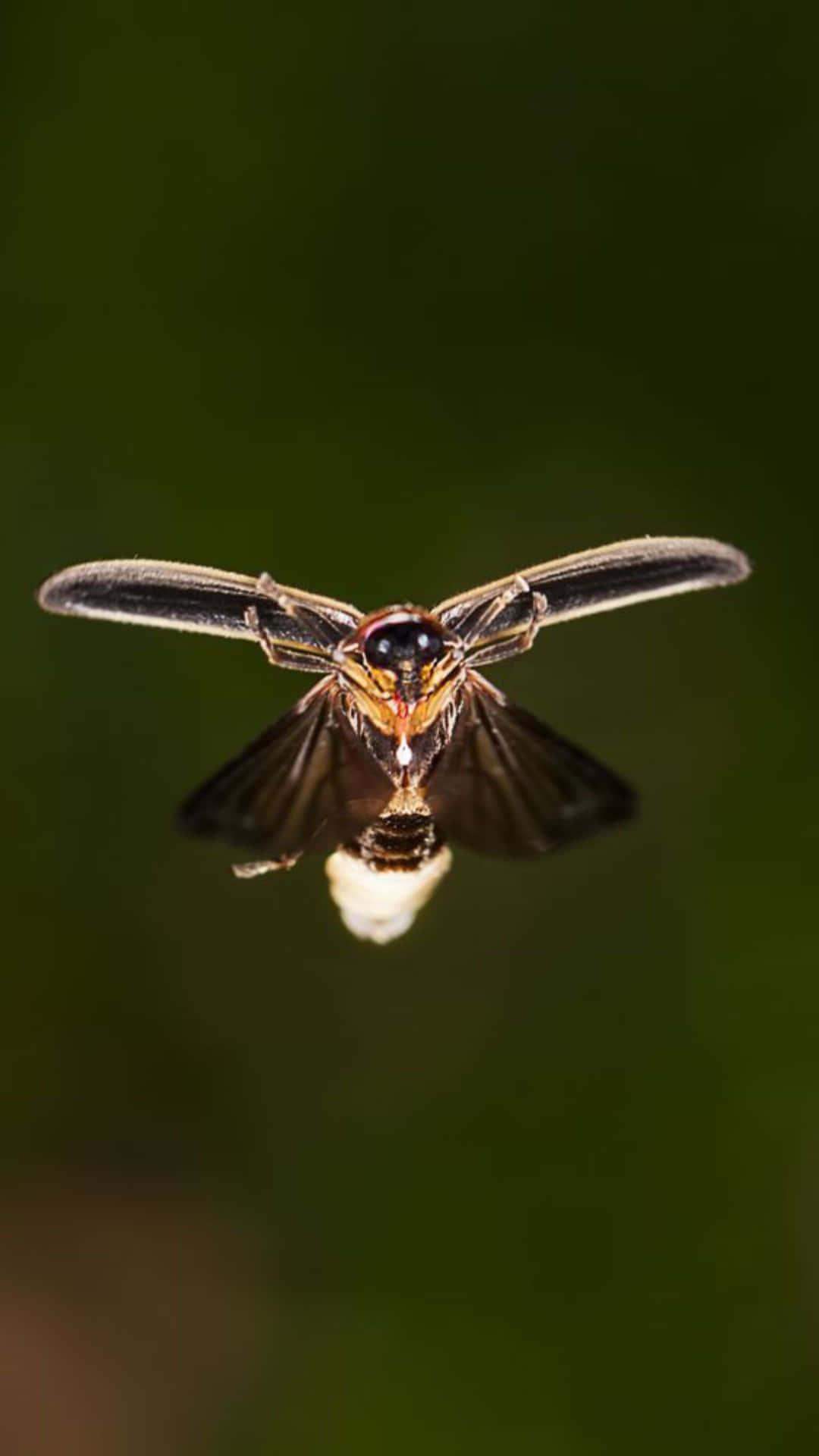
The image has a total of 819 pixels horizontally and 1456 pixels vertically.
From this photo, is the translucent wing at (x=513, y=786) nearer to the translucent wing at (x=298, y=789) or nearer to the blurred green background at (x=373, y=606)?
the translucent wing at (x=298, y=789)

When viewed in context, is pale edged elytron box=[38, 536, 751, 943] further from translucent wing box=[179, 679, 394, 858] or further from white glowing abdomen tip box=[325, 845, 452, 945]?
white glowing abdomen tip box=[325, 845, 452, 945]

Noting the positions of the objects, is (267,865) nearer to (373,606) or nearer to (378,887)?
(378,887)

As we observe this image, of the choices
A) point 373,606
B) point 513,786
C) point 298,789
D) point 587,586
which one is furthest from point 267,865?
point 373,606

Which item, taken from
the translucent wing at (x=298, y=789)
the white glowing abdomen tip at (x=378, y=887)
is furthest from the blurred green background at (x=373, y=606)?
the translucent wing at (x=298, y=789)

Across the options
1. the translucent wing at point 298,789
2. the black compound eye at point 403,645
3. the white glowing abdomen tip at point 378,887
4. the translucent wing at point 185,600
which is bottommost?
the white glowing abdomen tip at point 378,887

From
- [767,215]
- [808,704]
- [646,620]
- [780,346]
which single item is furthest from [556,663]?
[767,215]

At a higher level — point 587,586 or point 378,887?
point 587,586
